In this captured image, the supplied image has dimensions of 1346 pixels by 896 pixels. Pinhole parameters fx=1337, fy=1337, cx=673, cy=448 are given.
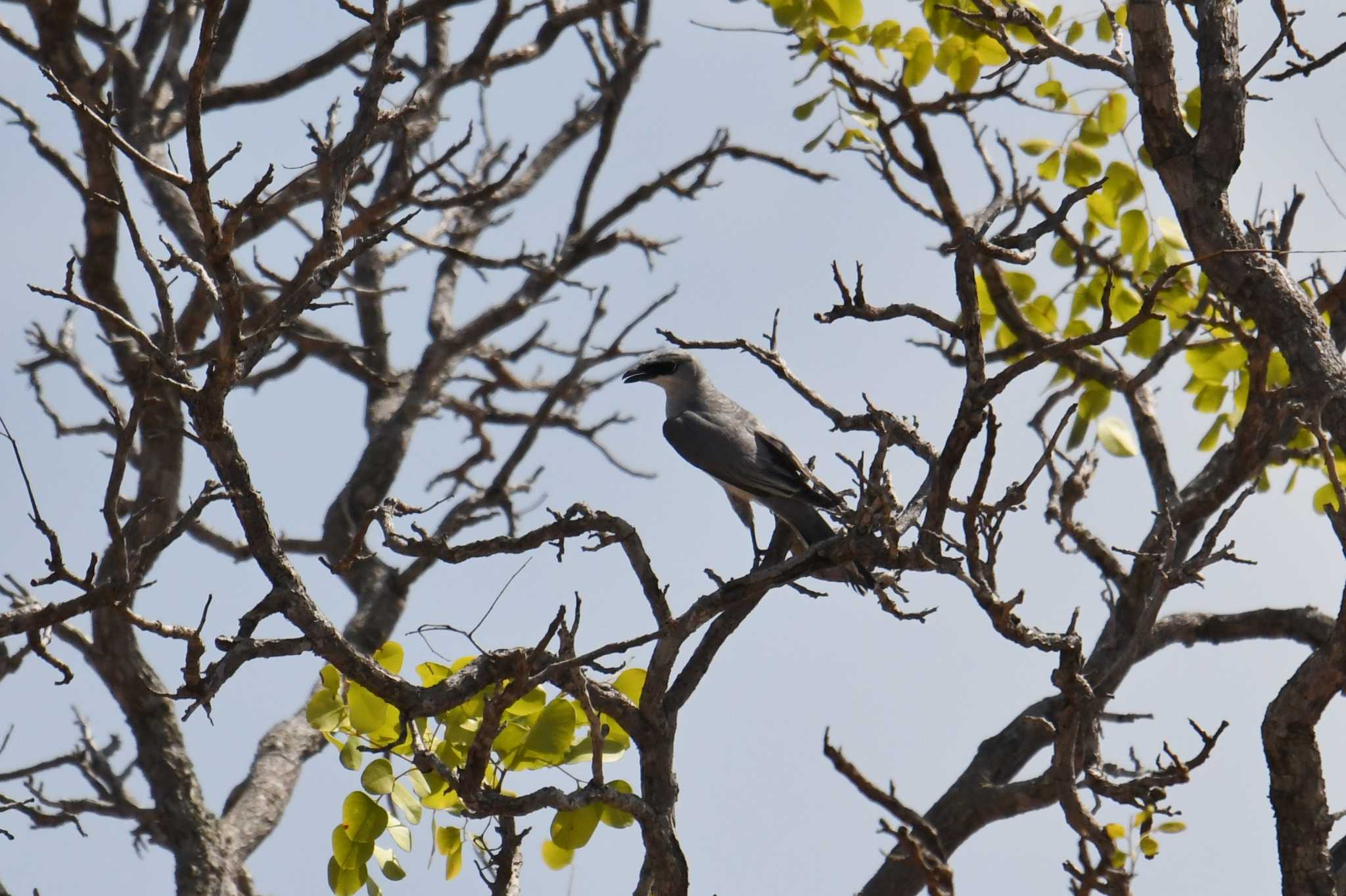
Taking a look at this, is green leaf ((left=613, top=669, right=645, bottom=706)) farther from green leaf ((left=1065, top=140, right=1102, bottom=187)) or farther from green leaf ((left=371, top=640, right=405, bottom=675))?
green leaf ((left=1065, top=140, right=1102, bottom=187))

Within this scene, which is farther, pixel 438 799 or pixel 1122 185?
pixel 1122 185

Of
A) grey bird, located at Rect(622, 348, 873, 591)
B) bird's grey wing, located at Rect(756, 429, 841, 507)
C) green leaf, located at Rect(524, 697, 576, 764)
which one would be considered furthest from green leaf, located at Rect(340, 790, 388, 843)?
bird's grey wing, located at Rect(756, 429, 841, 507)

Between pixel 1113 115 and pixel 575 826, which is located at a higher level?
pixel 1113 115

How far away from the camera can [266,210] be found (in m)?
8.04

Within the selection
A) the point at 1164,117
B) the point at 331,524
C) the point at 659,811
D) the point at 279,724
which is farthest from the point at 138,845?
the point at 1164,117

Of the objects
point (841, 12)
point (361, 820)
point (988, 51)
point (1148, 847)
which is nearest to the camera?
point (1148, 847)

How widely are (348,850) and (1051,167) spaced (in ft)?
14.5

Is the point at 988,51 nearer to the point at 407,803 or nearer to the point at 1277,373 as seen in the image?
the point at 1277,373

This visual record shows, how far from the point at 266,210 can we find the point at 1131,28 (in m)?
5.28

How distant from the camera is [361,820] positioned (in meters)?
4.27

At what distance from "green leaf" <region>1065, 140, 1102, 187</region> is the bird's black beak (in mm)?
2746

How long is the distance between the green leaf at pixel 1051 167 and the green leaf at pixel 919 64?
0.76m

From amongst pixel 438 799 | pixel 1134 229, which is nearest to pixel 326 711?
pixel 438 799

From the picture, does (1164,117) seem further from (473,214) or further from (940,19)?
(473,214)
